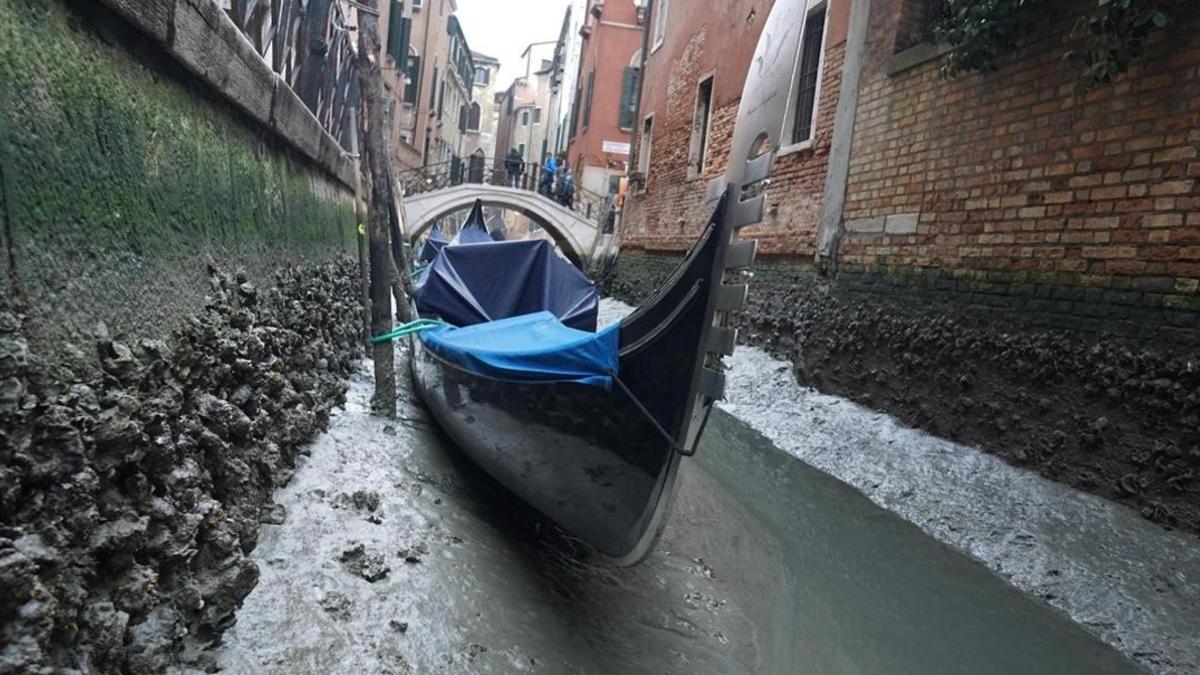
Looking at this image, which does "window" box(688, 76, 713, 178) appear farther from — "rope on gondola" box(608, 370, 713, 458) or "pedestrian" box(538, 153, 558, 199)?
"pedestrian" box(538, 153, 558, 199)

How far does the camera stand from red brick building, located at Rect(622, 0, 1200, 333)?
3.26 m

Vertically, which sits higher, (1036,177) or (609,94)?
(609,94)

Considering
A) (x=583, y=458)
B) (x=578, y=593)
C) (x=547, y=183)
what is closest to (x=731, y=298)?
(x=583, y=458)

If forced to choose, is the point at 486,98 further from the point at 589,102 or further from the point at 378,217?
the point at 378,217

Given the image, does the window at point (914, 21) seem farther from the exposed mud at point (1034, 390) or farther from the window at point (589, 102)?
the window at point (589, 102)

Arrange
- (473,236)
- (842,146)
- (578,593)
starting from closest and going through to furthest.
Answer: (578,593)
(842,146)
(473,236)

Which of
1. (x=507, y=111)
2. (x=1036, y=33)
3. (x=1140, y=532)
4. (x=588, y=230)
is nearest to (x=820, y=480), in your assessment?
(x=1140, y=532)

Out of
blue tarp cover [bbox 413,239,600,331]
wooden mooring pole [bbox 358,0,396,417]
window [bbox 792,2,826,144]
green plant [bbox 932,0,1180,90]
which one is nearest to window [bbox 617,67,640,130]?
window [bbox 792,2,826,144]

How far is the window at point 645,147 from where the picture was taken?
41.9 feet

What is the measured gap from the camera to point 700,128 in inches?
420

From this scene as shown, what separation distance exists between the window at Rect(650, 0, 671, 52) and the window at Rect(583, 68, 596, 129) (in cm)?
742

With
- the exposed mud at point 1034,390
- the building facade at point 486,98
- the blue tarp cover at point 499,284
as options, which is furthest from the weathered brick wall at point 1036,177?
the building facade at point 486,98

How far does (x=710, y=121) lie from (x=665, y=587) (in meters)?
7.79

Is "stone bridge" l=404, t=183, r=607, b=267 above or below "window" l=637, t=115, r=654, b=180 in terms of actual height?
below
